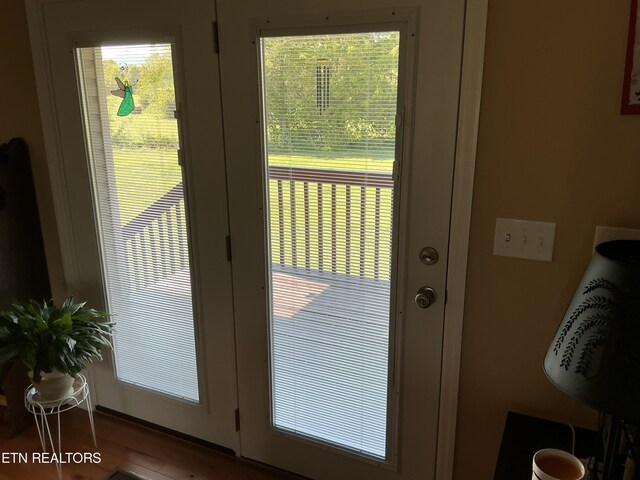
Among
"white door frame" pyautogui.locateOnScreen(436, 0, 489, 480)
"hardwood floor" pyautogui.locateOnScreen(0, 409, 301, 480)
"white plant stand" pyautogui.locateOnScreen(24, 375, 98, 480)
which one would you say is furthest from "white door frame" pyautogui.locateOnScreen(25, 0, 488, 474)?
"white plant stand" pyautogui.locateOnScreen(24, 375, 98, 480)

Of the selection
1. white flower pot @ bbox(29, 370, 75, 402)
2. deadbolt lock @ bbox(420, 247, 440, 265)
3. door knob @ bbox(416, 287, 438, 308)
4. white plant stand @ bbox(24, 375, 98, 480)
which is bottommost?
white plant stand @ bbox(24, 375, 98, 480)

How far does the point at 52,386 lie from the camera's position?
2.00 meters

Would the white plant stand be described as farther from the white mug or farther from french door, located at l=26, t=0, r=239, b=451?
the white mug

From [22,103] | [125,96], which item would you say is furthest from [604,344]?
[22,103]

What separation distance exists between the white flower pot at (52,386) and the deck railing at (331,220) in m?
0.88

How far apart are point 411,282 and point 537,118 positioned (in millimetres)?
594

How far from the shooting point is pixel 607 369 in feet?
2.96

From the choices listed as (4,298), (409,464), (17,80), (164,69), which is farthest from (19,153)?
Result: (409,464)

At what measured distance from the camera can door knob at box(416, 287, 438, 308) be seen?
1605mm

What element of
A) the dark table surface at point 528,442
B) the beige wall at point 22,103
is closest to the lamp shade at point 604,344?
the dark table surface at point 528,442

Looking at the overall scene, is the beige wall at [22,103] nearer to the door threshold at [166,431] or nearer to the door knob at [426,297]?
the door threshold at [166,431]

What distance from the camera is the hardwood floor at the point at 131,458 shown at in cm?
→ 210

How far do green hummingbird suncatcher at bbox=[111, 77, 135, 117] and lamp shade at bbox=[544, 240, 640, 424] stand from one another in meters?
1.60

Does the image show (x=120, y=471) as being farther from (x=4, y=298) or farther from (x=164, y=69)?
(x=164, y=69)
